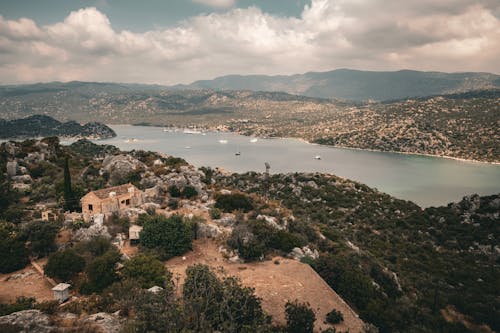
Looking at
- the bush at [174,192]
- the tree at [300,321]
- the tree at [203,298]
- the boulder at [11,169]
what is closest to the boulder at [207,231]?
the tree at [203,298]

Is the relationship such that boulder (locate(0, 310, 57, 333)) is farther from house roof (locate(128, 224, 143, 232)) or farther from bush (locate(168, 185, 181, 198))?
bush (locate(168, 185, 181, 198))

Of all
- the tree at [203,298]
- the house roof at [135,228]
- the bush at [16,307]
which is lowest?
the house roof at [135,228]

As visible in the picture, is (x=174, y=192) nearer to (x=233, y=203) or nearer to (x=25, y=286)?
(x=233, y=203)

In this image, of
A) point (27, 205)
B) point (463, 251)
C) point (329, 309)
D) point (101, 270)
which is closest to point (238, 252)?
point (329, 309)

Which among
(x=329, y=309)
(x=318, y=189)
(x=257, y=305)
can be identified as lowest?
(x=318, y=189)

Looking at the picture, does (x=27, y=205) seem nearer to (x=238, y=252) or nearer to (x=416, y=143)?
(x=238, y=252)

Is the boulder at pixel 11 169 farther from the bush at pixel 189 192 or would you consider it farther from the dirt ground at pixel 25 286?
the dirt ground at pixel 25 286
